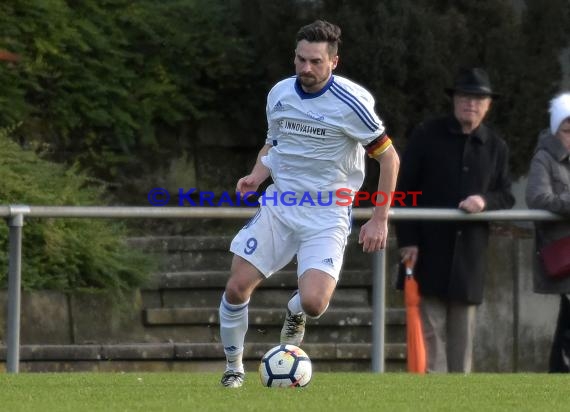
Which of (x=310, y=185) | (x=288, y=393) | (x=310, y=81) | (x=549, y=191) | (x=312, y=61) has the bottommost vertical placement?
(x=288, y=393)

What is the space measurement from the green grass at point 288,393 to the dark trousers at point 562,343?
3.22ft

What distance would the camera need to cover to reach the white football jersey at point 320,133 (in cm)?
1050

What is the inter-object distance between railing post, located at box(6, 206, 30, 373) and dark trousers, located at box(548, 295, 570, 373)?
3.66 meters

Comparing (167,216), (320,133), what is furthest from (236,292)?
(167,216)

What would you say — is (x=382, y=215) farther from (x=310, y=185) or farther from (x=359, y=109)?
(x=359, y=109)

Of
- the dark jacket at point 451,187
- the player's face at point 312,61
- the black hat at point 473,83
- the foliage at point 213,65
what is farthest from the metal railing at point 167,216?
the foliage at point 213,65

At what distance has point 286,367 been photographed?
10.3 metres

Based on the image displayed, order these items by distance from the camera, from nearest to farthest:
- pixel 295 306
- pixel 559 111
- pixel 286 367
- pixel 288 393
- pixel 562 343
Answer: pixel 288 393 → pixel 286 367 → pixel 295 306 → pixel 562 343 → pixel 559 111

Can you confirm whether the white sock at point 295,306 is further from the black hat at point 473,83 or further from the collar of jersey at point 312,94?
the black hat at point 473,83

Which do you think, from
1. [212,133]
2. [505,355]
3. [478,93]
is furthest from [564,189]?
[212,133]

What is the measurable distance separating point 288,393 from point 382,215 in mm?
1157

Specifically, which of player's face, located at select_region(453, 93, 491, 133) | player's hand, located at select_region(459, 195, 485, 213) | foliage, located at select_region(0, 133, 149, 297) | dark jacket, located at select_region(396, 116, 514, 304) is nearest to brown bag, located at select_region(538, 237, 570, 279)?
dark jacket, located at select_region(396, 116, 514, 304)

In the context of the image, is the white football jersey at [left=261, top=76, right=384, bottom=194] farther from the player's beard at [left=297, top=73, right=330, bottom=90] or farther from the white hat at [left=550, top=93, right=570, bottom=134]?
the white hat at [left=550, top=93, right=570, bottom=134]

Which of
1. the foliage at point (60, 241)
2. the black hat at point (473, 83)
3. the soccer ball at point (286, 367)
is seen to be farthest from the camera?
the foliage at point (60, 241)
